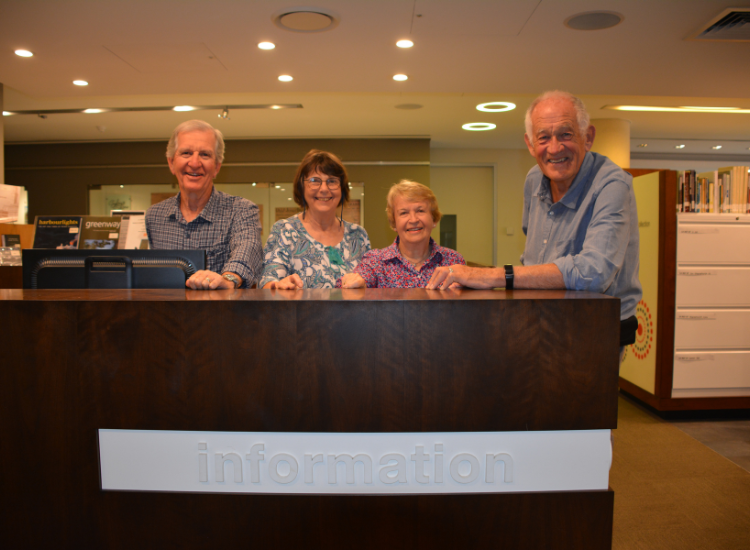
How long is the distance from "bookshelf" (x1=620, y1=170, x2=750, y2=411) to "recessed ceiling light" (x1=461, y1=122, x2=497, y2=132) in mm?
4643

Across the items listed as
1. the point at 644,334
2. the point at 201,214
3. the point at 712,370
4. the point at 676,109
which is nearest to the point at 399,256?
the point at 201,214

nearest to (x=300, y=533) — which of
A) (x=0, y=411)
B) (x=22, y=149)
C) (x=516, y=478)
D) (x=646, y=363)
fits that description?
(x=516, y=478)

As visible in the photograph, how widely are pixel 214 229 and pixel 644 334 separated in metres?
3.65

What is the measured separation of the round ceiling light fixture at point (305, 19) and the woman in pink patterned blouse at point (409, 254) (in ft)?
7.30

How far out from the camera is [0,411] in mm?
1065

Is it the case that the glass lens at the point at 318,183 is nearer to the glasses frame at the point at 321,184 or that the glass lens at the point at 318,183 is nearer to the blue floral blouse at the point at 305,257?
the glasses frame at the point at 321,184

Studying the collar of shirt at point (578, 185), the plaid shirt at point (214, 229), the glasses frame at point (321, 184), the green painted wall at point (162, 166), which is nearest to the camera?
the collar of shirt at point (578, 185)

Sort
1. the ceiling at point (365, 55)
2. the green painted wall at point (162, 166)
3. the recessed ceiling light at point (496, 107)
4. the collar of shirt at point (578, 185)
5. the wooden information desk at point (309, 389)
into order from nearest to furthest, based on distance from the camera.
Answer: the wooden information desk at point (309, 389) < the collar of shirt at point (578, 185) < the ceiling at point (365, 55) < the recessed ceiling light at point (496, 107) < the green painted wall at point (162, 166)

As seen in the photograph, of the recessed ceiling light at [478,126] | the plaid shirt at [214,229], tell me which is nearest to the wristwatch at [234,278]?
the plaid shirt at [214,229]

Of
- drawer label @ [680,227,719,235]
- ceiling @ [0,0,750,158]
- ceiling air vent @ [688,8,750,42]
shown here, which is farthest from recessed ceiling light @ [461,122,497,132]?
drawer label @ [680,227,719,235]

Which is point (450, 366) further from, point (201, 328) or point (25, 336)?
point (25, 336)

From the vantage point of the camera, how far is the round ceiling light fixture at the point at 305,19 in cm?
378

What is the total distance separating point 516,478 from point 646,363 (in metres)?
3.66

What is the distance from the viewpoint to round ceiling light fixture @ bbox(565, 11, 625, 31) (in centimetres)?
383
